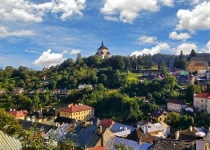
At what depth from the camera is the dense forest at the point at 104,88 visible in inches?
2721

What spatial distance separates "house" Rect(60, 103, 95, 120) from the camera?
2778 inches

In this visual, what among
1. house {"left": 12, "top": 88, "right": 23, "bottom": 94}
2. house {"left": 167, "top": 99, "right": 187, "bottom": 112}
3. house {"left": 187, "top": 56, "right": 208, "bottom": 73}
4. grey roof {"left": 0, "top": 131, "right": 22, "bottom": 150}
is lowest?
house {"left": 167, "top": 99, "right": 187, "bottom": 112}

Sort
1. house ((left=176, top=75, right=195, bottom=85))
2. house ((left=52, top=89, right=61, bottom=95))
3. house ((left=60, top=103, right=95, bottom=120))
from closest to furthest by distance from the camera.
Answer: house ((left=60, top=103, right=95, bottom=120))
house ((left=176, top=75, right=195, bottom=85))
house ((left=52, top=89, right=61, bottom=95))

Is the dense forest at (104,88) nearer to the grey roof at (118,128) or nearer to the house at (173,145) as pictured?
the grey roof at (118,128)

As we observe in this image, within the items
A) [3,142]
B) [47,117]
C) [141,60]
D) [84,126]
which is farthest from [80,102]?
[3,142]

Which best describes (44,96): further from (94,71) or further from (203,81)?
(203,81)

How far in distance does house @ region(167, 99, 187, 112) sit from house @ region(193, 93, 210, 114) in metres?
2.44

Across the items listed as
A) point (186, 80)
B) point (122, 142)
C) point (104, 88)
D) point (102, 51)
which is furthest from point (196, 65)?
point (122, 142)

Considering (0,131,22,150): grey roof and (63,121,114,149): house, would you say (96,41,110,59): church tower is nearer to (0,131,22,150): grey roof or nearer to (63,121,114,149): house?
(63,121,114,149): house

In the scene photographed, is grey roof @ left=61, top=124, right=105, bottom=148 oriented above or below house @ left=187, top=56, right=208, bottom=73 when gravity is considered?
below

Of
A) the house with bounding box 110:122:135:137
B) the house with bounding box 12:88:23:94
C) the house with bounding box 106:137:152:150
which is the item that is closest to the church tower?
the house with bounding box 12:88:23:94

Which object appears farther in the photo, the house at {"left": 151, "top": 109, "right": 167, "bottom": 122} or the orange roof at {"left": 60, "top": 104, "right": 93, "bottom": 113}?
the orange roof at {"left": 60, "top": 104, "right": 93, "bottom": 113}

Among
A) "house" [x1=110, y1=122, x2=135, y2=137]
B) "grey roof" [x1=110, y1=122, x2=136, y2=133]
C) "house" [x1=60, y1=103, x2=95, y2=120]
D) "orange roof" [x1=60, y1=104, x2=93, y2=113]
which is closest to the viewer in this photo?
"house" [x1=110, y1=122, x2=135, y2=137]

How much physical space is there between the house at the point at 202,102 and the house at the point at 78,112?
23447 mm
